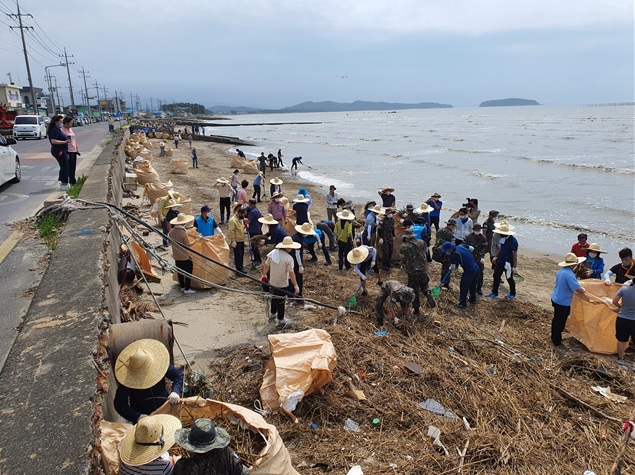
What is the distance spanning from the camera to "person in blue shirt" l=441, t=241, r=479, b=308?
8094 millimetres

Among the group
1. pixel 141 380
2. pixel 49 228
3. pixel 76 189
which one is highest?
pixel 76 189

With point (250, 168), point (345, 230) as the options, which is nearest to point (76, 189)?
point (345, 230)

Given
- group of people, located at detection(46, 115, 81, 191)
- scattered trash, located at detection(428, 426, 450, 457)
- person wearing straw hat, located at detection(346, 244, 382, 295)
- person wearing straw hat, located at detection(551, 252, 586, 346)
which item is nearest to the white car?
group of people, located at detection(46, 115, 81, 191)

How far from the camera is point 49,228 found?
668 centimetres

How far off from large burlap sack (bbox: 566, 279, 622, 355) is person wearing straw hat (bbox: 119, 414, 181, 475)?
21.1 ft

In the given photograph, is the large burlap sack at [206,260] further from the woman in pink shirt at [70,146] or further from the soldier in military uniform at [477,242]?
the soldier in military uniform at [477,242]

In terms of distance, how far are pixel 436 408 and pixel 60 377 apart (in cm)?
384

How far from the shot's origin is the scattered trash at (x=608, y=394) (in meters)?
5.47

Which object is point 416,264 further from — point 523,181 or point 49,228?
point 523,181

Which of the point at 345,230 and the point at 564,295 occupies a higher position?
the point at 345,230

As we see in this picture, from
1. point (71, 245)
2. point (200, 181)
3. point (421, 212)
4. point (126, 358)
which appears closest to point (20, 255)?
point (71, 245)

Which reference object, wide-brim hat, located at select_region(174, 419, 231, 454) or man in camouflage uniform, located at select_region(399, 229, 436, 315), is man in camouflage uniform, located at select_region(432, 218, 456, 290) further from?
wide-brim hat, located at select_region(174, 419, 231, 454)

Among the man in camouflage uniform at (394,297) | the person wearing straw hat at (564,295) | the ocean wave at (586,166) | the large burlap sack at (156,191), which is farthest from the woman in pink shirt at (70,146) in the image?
the ocean wave at (586,166)

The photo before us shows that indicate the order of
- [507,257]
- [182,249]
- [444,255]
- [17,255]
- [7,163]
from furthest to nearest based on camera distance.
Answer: [7,163]
[444,255]
[507,257]
[182,249]
[17,255]
